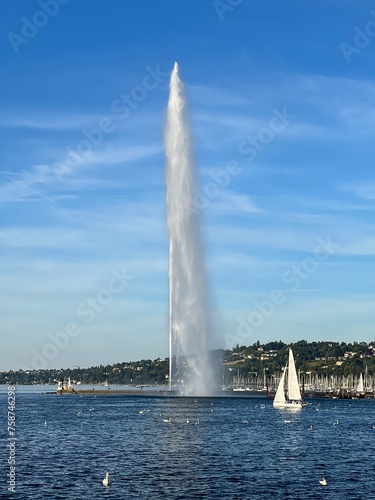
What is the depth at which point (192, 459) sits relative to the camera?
69250mm

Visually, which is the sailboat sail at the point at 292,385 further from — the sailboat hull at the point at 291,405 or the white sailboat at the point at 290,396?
the sailboat hull at the point at 291,405

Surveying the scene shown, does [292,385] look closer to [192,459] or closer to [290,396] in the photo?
[290,396]

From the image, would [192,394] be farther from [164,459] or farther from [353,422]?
[164,459]

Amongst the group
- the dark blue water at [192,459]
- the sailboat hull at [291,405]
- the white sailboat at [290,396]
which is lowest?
the dark blue water at [192,459]

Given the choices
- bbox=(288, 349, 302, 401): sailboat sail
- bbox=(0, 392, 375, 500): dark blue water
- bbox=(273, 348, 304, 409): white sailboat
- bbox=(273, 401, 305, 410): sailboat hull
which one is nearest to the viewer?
bbox=(0, 392, 375, 500): dark blue water

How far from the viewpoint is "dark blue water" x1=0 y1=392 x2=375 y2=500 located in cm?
5381

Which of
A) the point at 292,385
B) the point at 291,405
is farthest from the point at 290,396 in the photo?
the point at 291,405

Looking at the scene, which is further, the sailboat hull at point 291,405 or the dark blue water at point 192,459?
the sailboat hull at point 291,405

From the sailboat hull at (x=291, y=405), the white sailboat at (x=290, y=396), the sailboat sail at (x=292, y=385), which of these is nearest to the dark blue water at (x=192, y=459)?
the sailboat hull at (x=291, y=405)

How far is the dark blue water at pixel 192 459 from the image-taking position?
53812mm

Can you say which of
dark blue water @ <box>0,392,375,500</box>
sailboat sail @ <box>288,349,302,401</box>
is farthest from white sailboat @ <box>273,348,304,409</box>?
dark blue water @ <box>0,392,375,500</box>

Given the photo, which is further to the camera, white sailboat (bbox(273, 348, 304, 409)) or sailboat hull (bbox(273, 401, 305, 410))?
white sailboat (bbox(273, 348, 304, 409))

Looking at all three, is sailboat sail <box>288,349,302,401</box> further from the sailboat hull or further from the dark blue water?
the dark blue water

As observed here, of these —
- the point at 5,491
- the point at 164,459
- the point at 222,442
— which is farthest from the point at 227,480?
the point at 222,442
